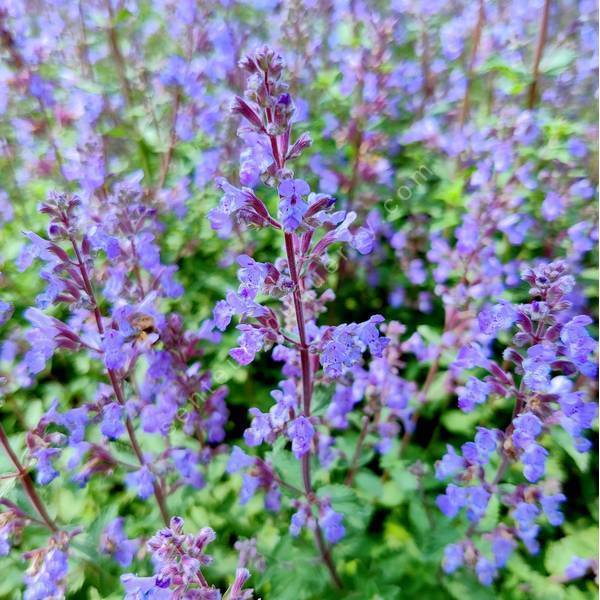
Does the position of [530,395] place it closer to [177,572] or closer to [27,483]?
[177,572]

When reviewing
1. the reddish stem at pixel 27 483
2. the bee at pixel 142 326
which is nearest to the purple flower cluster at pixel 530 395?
the bee at pixel 142 326

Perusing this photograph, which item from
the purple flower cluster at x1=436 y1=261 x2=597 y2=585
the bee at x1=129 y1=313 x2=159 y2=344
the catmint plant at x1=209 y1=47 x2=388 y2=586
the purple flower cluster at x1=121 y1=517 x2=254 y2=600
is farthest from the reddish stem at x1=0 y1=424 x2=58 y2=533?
the purple flower cluster at x1=436 y1=261 x2=597 y2=585

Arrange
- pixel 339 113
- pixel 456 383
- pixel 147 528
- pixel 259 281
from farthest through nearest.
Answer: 1. pixel 339 113
2. pixel 456 383
3. pixel 147 528
4. pixel 259 281

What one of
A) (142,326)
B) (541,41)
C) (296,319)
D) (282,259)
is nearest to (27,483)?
(142,326)

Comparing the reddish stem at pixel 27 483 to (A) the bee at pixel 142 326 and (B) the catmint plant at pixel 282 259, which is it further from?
(B) the catmint plant at pixel 282 259

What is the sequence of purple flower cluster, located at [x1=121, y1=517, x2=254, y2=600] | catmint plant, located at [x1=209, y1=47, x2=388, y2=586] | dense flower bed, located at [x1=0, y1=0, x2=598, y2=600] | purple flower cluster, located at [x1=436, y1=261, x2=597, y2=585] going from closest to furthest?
purple flower cluster, located at [x1=121, y1=517, x2=254, y2=600] → catmint plant, located at [x1=209, y1=47, x2=388, y2=586] → purple flower cluster, located at [x1=436, y1=261, x2=597, y2=585] → dense flower bed, located at [x1=0, y1=0, x2=598, y2=600]

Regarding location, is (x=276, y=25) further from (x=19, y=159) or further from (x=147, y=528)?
(x=147, y=528)

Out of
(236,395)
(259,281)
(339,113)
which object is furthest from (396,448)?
(339,113)

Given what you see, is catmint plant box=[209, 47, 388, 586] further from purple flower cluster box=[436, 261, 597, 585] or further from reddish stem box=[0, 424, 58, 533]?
reddish stem box=[0, 424, 58, 533]

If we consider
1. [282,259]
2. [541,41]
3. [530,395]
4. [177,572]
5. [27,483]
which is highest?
[541,41]
